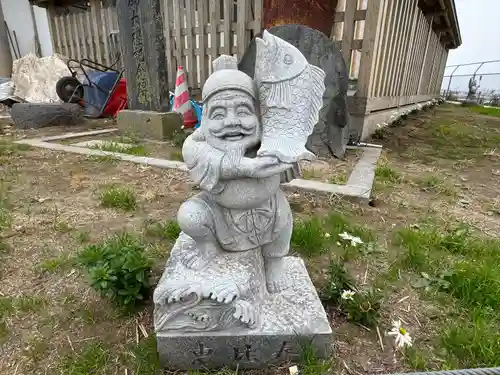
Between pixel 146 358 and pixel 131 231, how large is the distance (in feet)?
4.08

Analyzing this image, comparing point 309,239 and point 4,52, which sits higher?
point 4,52

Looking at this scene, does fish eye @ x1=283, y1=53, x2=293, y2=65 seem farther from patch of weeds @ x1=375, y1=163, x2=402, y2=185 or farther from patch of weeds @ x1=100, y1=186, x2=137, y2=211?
patch of weeds @ x1=375, y1=163, x2=402, y2=185

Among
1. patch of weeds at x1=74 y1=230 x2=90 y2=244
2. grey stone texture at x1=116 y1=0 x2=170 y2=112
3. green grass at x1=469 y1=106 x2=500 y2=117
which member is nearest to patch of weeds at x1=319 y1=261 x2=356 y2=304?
patch of weeds at x1=74 y1=230 x2=90 y2=244

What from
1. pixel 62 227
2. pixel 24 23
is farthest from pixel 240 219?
pixel 24 23

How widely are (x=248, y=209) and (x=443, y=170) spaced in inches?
150

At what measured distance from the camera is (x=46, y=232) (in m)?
2.48

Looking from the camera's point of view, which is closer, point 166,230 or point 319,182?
point 166,230

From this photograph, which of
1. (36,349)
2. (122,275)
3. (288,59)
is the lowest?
(36,349)

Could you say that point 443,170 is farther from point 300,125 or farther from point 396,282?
point 300,125

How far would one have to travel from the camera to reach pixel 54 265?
2.06 metres

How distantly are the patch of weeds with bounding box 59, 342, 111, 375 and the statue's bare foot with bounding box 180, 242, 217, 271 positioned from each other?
0.51 meters

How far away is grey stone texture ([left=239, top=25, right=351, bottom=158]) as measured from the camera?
12.7 feet

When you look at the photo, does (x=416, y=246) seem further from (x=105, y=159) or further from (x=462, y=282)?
(x=105, y=159)

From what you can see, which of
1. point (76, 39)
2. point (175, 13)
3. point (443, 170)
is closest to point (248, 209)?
point (443, 170)
